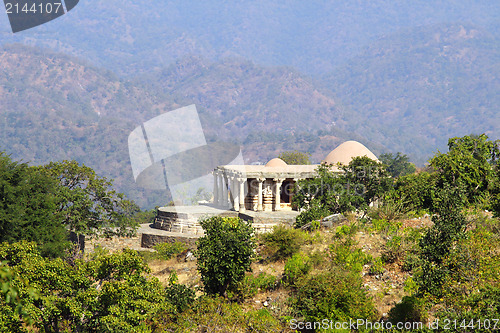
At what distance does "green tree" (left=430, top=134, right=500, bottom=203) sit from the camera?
112 ft

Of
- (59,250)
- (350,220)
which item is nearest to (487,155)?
(350,220)

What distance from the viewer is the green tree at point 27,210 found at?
28.2 metres

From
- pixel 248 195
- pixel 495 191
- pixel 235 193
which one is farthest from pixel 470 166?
pixel 235 193

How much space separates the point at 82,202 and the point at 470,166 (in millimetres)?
25806

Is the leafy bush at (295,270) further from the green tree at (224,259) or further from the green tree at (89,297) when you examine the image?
the green tree at (89,297)

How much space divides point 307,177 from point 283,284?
82.7ft

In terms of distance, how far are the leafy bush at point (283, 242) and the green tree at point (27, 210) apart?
37.8 feet

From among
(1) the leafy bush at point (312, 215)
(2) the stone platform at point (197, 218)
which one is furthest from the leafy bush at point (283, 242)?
(2) the stone platform at point (197, 218)

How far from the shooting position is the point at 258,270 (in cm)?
2633

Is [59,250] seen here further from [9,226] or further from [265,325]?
[265,325]

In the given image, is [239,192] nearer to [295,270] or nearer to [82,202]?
[82,202]

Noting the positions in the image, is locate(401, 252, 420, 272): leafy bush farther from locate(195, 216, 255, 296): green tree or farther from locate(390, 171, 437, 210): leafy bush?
locate(390, 171, 437, 210): leafy bush

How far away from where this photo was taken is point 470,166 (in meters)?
34.6

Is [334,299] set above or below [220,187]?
below
